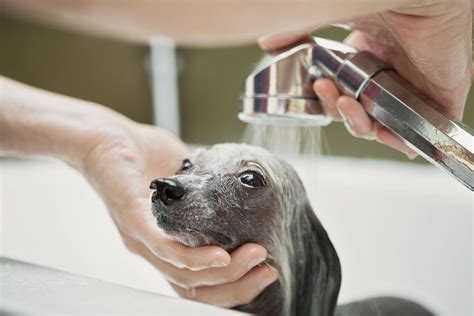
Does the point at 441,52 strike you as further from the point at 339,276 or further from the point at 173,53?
the point at 173,53

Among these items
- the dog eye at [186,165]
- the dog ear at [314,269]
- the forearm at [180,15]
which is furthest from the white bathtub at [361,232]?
the forearm at [180,15]

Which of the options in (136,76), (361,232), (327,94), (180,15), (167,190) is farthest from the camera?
(136,76)

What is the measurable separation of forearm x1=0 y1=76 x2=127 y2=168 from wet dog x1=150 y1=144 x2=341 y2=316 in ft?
0.78

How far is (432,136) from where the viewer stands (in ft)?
2.07

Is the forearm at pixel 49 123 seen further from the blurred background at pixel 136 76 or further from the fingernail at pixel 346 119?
the fingernail at pixel 346 119

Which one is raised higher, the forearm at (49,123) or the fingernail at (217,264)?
the forearm at (49,123)

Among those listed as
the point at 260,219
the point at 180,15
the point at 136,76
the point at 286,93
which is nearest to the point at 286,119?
the point at 286,93

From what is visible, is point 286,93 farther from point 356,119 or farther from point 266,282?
point 266,282

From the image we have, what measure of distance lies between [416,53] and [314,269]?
24 centimetres

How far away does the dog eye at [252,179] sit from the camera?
0.67 meters

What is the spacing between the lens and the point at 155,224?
27.7 inches

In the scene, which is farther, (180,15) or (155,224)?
(155,224)

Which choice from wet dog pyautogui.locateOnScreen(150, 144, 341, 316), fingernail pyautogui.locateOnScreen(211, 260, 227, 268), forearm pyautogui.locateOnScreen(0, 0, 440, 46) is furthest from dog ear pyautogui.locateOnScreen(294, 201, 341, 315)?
forearm pyautogui.locateOnScreen(0, 0, 440, 46)

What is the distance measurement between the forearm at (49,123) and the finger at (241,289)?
31 cm
